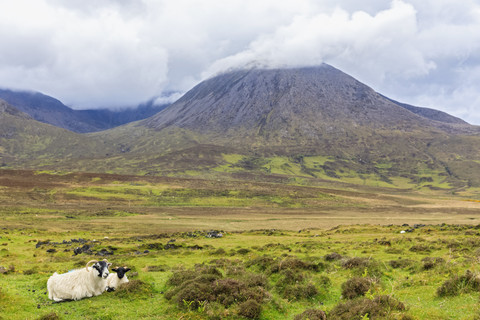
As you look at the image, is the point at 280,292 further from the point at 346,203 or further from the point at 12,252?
the point at 346,203

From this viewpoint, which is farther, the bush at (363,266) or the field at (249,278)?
the bush at (363,266)

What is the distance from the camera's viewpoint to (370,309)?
29.9 feet

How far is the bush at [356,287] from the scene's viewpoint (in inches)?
480

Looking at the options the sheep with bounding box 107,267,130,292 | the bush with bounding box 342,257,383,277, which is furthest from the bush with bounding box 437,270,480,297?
the sheep with bounding box 107,267,130,292

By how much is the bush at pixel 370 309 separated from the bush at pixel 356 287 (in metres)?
2.57

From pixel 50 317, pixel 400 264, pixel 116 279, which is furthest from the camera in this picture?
pixel 400 264

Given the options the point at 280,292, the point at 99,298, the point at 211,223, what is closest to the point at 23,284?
the point at 99,298

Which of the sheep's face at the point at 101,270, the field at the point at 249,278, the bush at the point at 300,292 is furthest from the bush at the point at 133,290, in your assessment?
the bush at the point at 300,292

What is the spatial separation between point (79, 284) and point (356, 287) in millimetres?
12410

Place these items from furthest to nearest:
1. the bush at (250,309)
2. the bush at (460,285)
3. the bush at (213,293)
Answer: the bush at (213,293)
the bush at (460,285)
the bush at (250,309)

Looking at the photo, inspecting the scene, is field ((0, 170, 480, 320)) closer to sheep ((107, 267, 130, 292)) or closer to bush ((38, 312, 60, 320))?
bush ((38, 312, 60, 320))

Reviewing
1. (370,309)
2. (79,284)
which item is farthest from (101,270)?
(370,309)

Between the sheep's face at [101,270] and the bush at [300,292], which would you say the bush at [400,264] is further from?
the sheep's face at [101,270]

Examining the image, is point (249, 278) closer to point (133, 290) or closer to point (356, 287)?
point (356, 287)
